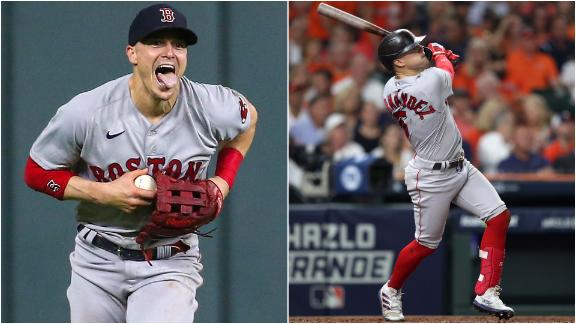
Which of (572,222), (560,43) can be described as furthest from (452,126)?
(560,43)

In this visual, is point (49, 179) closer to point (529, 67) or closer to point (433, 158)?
point (433, 158)

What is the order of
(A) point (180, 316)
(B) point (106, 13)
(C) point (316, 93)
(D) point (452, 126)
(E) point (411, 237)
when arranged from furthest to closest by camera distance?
(C) point (316, 93) → (E) point (411, 237) → (B) point (106, 13) → (D) point (452, 126) → (A) point (180, 316)

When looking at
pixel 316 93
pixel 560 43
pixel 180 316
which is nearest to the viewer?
pixel 180 316

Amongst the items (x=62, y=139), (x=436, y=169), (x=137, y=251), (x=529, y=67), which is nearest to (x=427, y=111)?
(x=436, y=169)

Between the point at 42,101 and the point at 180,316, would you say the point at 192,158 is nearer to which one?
the point at 180,316

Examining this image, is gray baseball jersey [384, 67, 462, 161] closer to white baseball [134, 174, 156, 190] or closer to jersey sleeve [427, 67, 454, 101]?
jersey sleeve [427, 67, 454, 101]

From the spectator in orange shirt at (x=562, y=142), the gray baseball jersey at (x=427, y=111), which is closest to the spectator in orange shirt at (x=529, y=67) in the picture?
the spectator in orange shirt at (x=562, y=142)
